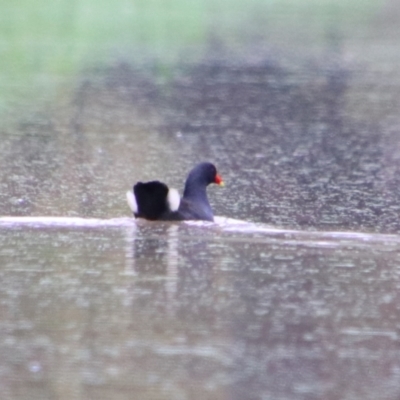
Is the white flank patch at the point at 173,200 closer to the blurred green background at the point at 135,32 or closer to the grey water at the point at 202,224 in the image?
the grey water at the point at 202,224

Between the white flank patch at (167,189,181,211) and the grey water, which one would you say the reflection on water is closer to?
the grey water

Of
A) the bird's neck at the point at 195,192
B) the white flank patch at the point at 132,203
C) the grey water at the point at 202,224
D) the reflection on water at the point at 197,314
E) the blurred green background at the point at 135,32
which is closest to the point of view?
the reflection on water at the point at 197,314

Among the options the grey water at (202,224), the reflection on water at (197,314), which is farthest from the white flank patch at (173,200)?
the reflection on water at (197,314)

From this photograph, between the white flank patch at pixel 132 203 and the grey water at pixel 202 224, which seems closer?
the grey water at pixel 202 224

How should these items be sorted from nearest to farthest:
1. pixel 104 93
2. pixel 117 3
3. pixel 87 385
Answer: pixel 87 385 → pixel 104 93 → pixel 117 3

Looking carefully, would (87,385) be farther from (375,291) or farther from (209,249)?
(209,249)

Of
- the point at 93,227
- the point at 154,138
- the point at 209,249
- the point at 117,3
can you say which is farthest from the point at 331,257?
the point at 117,3

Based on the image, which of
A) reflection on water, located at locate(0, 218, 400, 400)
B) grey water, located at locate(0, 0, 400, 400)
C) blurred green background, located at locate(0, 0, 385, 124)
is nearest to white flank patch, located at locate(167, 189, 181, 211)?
grey water, located at locate(0, 0, 400, 400)

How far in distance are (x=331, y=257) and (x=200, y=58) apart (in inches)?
381

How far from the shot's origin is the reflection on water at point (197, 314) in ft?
14.0

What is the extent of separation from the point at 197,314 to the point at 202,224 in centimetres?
256

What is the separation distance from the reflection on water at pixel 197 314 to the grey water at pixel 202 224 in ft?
0.04

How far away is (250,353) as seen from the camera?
4609 mm

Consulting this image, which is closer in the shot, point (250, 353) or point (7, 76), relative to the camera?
point (250, 353)
